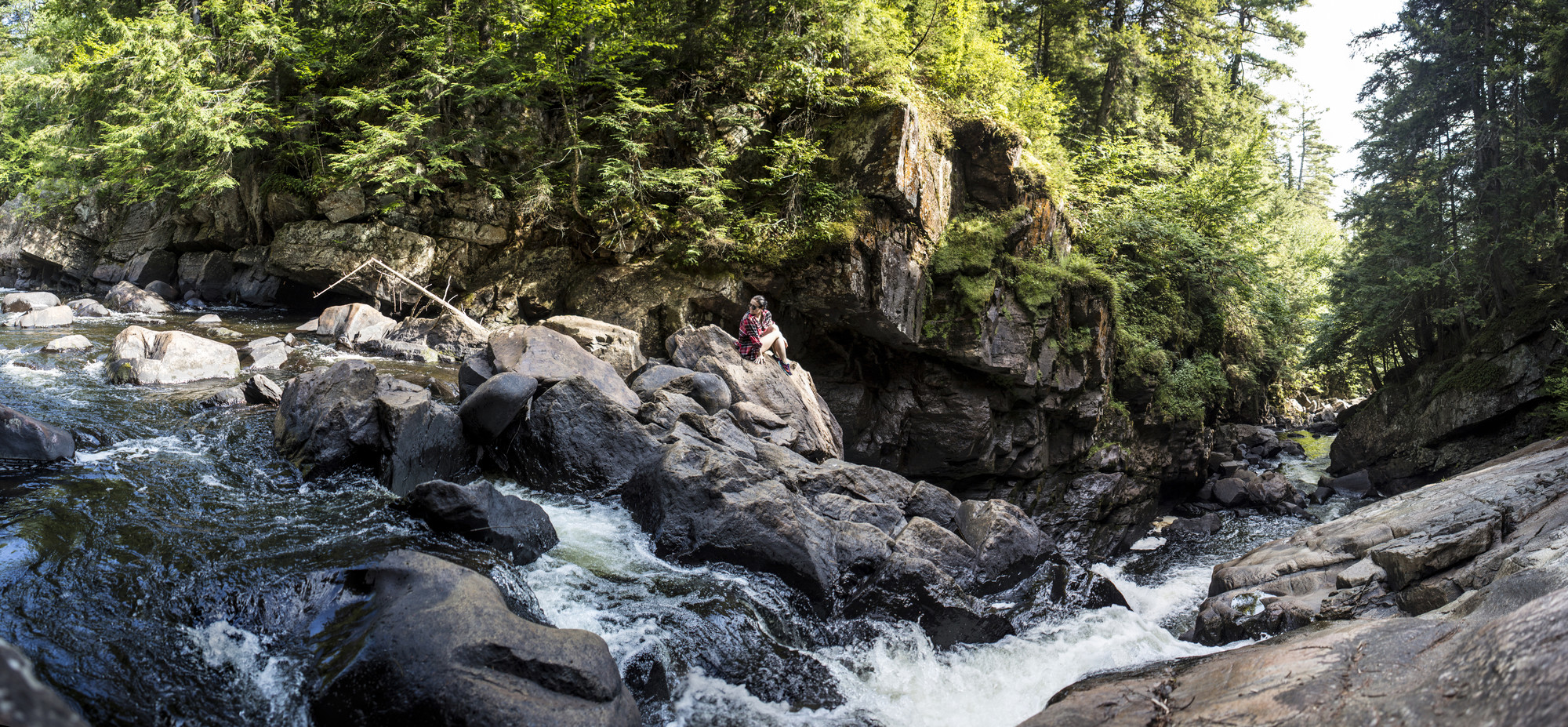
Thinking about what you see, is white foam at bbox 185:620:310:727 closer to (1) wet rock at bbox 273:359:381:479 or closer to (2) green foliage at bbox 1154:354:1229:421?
(1) wet rock at bbox 273:359:381:479

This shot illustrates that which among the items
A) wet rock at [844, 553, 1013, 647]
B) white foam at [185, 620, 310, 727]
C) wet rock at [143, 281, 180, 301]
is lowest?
wet rock at [844, 553, 1013, 647]

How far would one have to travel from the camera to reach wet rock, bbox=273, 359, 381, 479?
377 inches

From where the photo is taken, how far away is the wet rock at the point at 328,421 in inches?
377

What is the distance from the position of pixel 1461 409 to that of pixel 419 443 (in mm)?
23158

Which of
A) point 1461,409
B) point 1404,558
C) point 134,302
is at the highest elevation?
point 1461,409

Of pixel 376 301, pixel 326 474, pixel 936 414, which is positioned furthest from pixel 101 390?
pixel 936 414

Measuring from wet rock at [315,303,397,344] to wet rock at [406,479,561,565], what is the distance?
12284 millimetres

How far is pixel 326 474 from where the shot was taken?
9.32 meters

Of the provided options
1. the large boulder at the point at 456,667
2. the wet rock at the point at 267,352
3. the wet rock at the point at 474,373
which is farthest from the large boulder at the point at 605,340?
the large boulder at the point at 456,667

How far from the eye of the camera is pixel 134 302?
826 inches

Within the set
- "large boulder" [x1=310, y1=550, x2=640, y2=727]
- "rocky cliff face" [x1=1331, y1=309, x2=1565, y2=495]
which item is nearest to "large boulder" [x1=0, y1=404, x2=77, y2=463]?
"large boulder" [x1=310, y1=550, x2=640, y2=727]

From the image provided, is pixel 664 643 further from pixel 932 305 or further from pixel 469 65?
pixel 469 65

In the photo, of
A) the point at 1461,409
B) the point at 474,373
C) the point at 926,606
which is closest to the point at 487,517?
the point at 926,606

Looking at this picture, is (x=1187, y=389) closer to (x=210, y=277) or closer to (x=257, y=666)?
(x=257, y=666)
